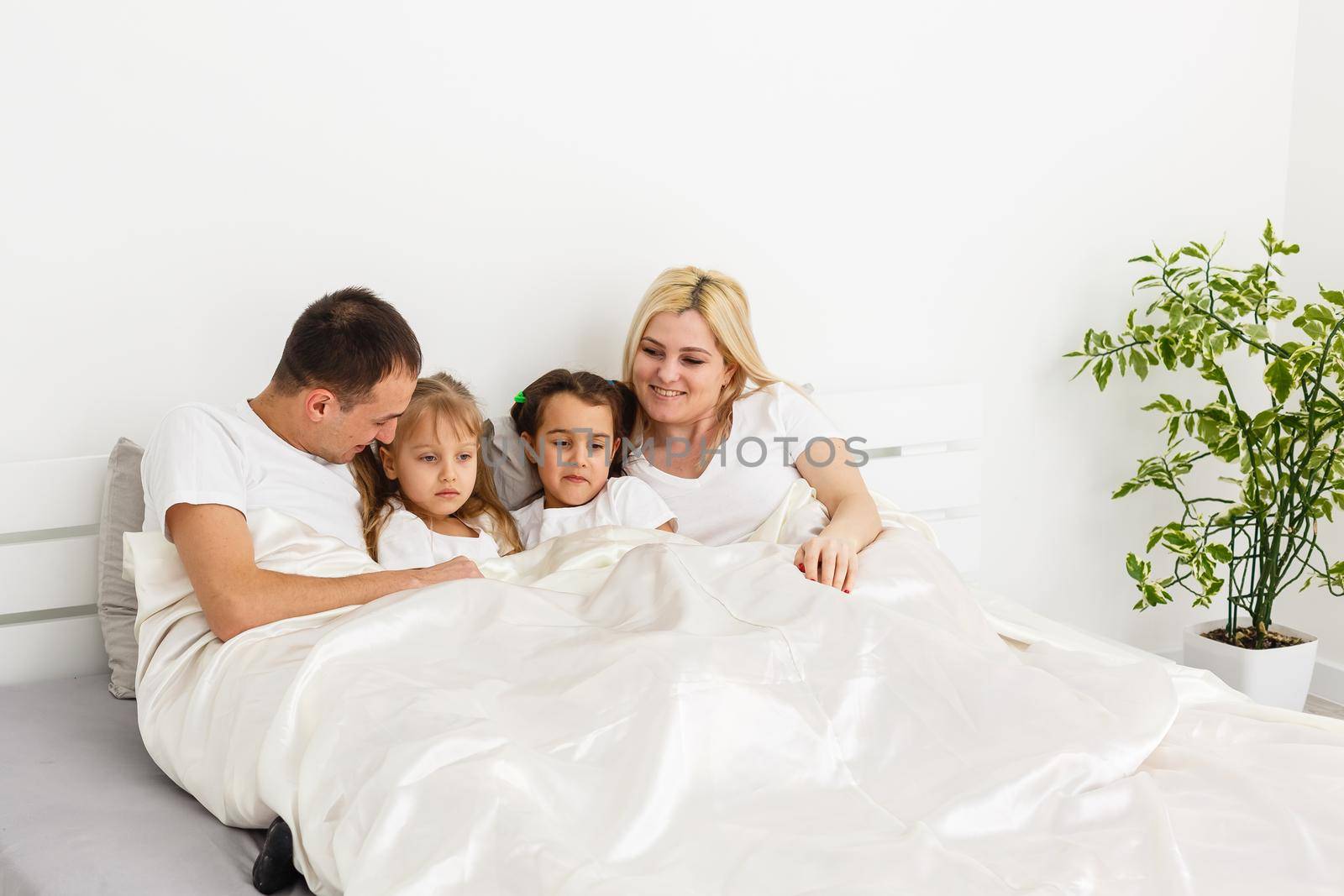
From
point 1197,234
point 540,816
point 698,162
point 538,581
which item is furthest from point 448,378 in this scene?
point 1197,234

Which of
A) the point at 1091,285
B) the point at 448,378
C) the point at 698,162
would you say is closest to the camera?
the point at 448,378

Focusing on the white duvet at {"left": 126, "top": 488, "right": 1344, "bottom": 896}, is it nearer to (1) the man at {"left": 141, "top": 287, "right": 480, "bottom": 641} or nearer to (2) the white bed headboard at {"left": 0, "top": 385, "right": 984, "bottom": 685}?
(1) the man at {"left": 141, "top": 287, "right": 480, "bottom": 641}

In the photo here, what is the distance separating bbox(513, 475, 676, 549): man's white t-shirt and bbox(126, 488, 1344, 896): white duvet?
1.30 ft

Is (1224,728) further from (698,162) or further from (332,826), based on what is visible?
(698,162)

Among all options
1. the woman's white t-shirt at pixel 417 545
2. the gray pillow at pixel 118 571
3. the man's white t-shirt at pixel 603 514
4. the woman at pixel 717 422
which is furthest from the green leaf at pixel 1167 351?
the gray pillow at pixel 118 571

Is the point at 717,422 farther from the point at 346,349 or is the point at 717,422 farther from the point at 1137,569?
the point at 1137,569

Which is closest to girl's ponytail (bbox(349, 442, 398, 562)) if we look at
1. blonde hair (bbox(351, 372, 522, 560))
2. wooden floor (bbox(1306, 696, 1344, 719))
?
blonde hair (bbox(351, 372, 522, 560))

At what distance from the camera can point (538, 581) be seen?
194 cm

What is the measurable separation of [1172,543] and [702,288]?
4.51 feet

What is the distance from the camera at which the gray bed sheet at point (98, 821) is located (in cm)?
138

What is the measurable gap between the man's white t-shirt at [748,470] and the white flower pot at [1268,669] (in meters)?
1.20

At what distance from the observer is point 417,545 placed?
2076 millimetres

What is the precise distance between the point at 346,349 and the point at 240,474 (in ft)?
0.85

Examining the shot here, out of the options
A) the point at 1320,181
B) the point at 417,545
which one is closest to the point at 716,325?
the point at 417,545
